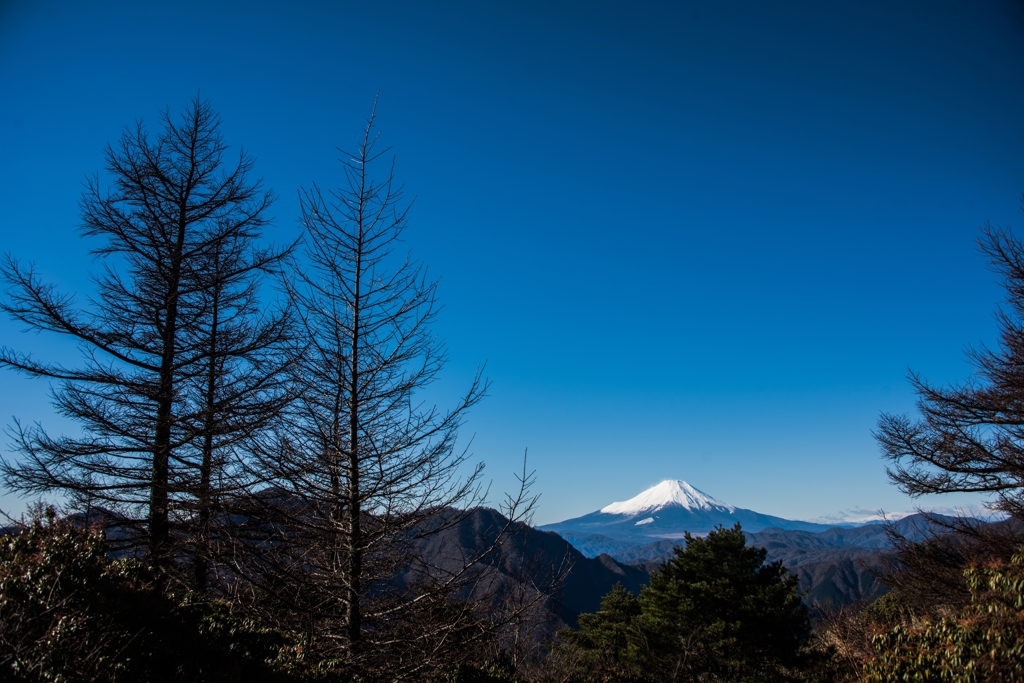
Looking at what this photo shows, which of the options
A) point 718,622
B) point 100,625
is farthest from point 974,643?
point 718,622

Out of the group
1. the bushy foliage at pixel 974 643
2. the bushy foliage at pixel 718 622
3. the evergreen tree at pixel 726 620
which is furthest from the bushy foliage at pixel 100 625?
the evergreen tree at pixel 726 620

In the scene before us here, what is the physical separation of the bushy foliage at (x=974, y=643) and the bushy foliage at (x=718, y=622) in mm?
9976

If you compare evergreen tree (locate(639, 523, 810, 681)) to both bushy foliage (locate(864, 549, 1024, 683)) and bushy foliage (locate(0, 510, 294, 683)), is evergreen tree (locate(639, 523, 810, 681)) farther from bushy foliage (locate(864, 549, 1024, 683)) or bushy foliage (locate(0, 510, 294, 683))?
bushy foliage (locate(0, 510, 294, 683))

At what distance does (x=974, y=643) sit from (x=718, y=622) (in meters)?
12.3

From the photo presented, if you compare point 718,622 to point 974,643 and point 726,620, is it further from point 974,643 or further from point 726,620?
point 974,643

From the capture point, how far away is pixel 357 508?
493 centimetres

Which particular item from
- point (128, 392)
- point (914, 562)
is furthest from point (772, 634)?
point (128, 392)

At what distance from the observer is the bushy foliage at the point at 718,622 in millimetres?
18891

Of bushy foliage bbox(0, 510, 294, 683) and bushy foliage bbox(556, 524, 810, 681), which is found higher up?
bushy foliage bbox(0, 510, 294, 683)

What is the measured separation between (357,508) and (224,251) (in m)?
6.89

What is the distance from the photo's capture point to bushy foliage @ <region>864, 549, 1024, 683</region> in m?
7.07

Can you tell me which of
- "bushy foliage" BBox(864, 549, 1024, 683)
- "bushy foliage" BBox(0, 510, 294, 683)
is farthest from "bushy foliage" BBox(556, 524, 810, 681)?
"bushy foliage" BBox(0, 510, 294, 683)

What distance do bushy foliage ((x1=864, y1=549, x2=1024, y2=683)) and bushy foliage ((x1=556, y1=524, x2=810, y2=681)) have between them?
32.7ft

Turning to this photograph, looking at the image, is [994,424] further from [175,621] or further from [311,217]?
[175,621]
